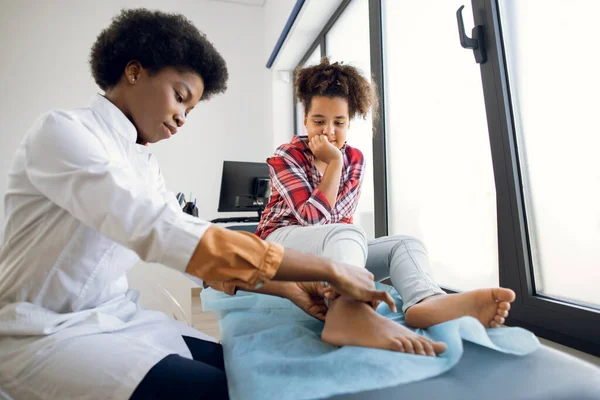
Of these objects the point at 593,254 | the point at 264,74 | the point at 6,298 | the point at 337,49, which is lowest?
the point at 6,298

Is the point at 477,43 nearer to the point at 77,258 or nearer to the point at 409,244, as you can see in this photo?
the point at 409,244

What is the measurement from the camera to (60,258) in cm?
72

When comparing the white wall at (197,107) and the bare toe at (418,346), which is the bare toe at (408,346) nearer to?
the bare toe at (418,346)

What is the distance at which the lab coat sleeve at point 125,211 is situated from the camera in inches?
23.1

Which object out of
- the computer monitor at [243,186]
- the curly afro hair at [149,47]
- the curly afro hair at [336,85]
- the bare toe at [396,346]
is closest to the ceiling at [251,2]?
the computer monitor at [243,186]

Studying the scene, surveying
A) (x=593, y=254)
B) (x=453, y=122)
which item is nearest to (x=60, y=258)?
(x=593, y=254)

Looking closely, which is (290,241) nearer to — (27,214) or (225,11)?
(27,214)

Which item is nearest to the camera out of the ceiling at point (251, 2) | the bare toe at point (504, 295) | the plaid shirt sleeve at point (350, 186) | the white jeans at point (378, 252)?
the bare toe at point (504, 295)

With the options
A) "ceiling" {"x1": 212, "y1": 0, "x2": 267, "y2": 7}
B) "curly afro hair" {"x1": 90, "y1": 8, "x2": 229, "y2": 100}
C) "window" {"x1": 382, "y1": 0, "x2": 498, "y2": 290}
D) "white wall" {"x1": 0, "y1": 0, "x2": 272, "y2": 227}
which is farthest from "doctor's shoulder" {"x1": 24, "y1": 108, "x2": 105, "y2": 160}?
"ceiling" {"x1": 212, "y1": 0, "x2": 267, "y2": 7}

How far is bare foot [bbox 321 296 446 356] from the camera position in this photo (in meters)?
0.68

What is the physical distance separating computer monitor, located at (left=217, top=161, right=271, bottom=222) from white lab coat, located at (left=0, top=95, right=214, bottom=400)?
1744mm

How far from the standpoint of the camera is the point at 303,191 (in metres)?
1.25

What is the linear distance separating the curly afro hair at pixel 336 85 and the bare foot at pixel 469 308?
0.86 m

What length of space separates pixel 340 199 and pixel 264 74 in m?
3.01
